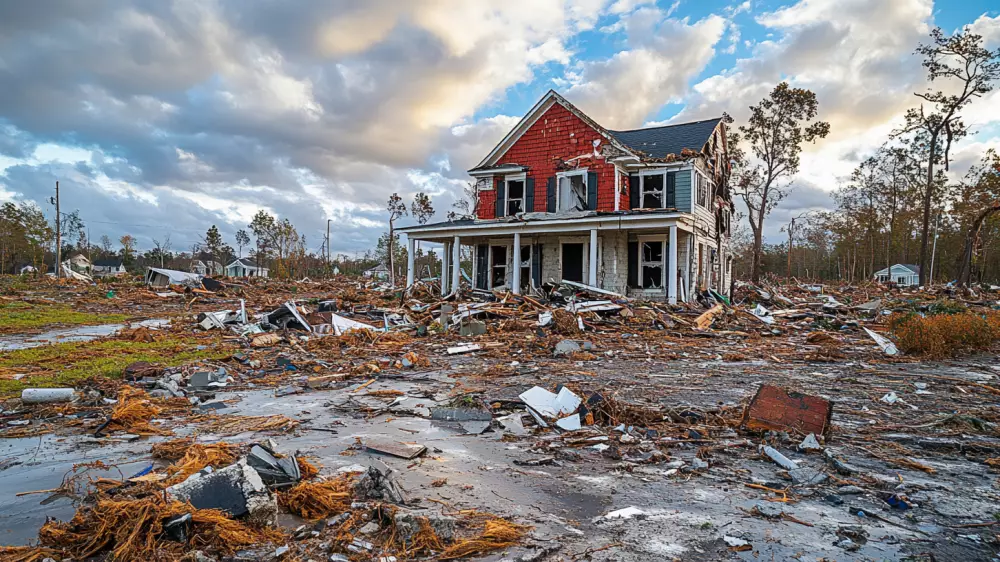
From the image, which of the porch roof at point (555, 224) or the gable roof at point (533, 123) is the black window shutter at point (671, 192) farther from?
the gable roof at point (533, 123)

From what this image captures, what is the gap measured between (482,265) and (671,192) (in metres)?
7.99

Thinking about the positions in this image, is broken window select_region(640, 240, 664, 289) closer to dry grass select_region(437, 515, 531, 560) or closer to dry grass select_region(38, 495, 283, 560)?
dry grass select_region(437, 515, 531, 560)

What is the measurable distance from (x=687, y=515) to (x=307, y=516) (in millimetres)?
2424

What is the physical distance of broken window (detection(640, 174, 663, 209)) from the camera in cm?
1822

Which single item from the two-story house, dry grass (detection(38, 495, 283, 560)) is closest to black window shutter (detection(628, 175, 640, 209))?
the two-story house

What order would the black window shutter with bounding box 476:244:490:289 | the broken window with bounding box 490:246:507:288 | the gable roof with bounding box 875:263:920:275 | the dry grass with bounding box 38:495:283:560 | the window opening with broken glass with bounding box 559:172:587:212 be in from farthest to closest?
the gable roof with bounding box 875:263:920:275 → the black window shutter with bounding box 476:244:490:289 → the broken window with bounding box 490:246:507:288 → the window opening with broken glass with bounding box 559:172:587:212 → the dry grass with bounding box 38:495:283:560

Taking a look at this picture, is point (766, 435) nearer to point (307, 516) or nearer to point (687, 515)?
point (687, 515)

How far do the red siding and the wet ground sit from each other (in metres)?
12.2

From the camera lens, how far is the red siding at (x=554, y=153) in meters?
17.8

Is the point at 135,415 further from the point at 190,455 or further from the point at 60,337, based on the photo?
the point at 60,337

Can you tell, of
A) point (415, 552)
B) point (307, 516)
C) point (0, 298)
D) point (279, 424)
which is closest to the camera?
point (415, 552)

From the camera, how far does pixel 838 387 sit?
686 cm

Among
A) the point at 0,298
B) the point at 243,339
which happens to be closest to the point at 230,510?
the point at 243,339

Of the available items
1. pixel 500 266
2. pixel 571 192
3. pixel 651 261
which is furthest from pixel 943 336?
pixel 500 266
